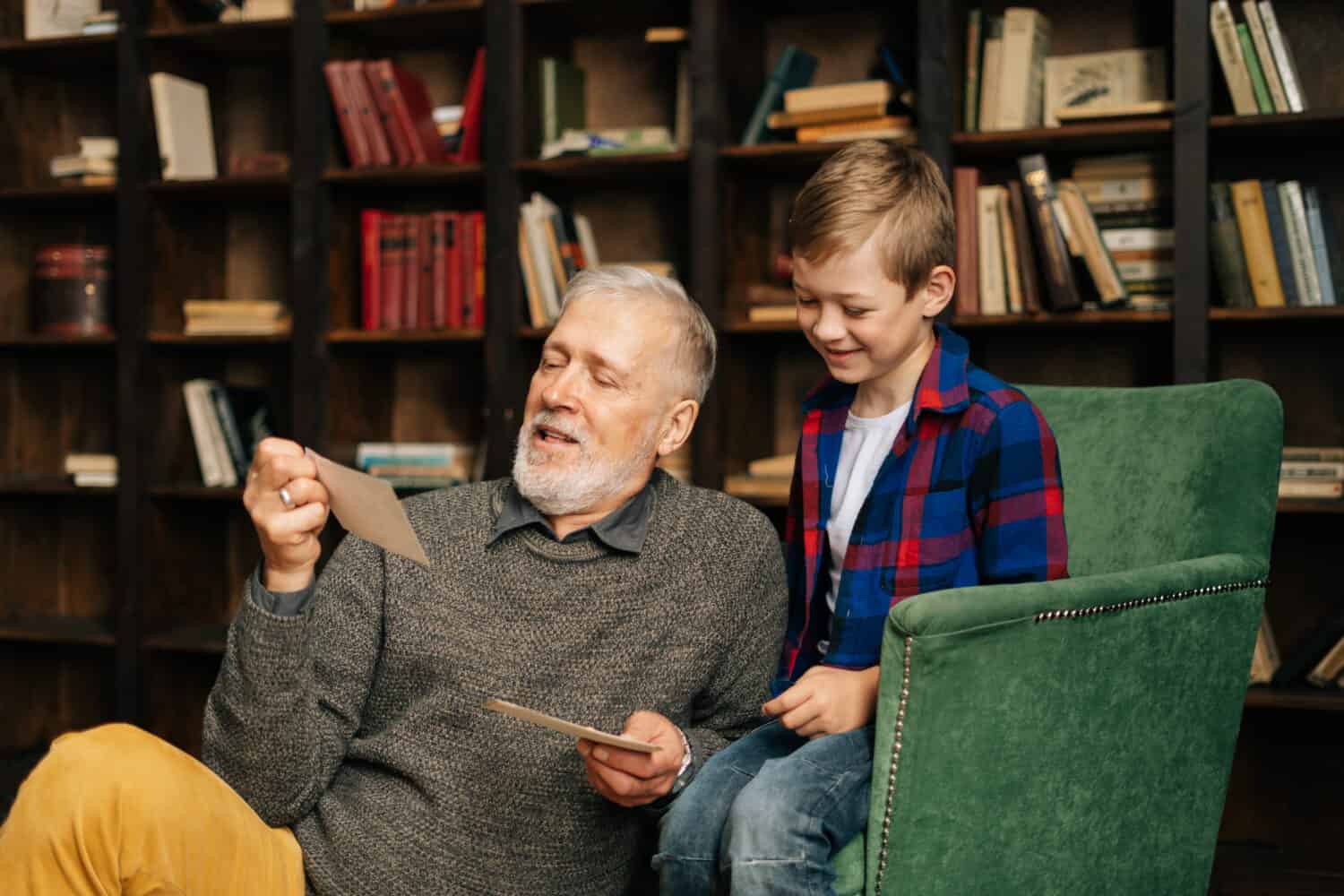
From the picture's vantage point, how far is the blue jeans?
1.28 meters

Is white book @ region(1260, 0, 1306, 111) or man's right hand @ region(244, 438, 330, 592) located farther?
white book @ region(1260, 0, 1306, 111)

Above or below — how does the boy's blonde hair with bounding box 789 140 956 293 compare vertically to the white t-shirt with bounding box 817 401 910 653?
above

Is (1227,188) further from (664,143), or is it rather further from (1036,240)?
(664,143)

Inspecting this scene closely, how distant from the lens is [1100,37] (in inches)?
119

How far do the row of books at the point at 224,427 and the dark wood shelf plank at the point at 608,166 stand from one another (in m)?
1.05

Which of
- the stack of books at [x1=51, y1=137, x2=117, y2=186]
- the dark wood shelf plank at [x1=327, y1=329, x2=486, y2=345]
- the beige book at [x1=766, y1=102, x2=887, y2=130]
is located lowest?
the dark wood shelf plank at [x1=327, y1=329, x2=486, y2=345]

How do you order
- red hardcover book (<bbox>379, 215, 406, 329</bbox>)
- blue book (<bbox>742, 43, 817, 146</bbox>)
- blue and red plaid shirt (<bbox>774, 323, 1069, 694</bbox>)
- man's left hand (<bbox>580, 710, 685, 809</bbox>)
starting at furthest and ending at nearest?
red hardcover book (<bbox>379, 215, 406, 329</bbox>) < blue book (<bbox>742, 43, 817, 146</bbox>) < blue and red plaid shirt (<bbox>774, 323, 1069, 694</bbox>) < man's left hand (<bbox>580, 710, 685, 809</bbox>)

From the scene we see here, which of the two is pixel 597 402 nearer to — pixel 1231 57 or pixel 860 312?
pixel 860 312

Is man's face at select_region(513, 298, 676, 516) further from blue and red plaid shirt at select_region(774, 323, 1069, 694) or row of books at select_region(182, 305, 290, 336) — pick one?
row of books at select_region(182, 305, 290, 336)

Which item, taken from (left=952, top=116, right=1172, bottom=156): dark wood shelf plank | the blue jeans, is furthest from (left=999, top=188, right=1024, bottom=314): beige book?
the blue jeans

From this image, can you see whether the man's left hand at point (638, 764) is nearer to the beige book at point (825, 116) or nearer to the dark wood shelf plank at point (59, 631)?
the beige book at point (825, 116)

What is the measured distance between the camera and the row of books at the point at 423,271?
3225mm

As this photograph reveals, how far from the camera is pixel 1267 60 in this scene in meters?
2.64

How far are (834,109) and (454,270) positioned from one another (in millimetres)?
1026
